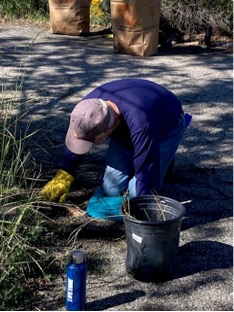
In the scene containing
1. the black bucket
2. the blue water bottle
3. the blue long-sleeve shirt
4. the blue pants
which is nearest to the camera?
the blue water bottle

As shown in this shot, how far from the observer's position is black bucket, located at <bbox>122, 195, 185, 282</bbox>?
13.5ft

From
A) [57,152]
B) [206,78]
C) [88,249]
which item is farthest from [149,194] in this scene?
[206,78]

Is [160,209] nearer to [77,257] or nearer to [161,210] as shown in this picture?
[161,210]

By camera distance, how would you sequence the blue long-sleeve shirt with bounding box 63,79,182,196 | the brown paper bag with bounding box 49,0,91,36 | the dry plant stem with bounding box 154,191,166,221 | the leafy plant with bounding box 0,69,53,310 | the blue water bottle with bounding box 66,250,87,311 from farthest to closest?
the brown paper bag with bounding box 49,0,91,36 < the blue long-sleeve shirt with bounding box 63,79,182,196 < the dry plant stem with bounding box 154,191,166,221 < the leafy plant with bounding box 0,69,53,310 < the blue water bottle with bounding box 66,250,87,311

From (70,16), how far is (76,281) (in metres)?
7.37

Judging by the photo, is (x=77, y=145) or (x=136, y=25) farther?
(x=136, y=25)

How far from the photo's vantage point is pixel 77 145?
4668 mm

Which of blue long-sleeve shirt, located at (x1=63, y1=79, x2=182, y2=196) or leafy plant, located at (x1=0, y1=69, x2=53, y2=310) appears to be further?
blue long-sleeve shirt, located at (x1=63, y1=79, x2=182, y2=196)

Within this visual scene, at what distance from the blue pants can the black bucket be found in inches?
30.6

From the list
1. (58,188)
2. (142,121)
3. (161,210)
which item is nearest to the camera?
(161,210)

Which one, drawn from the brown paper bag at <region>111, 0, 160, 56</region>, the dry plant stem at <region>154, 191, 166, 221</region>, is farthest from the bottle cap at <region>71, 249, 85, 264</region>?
the brown paper bag at <region>111, 0, 160, 56</region>

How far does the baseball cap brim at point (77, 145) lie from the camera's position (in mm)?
4621

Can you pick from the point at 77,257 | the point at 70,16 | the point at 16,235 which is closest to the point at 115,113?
the point at 16,235

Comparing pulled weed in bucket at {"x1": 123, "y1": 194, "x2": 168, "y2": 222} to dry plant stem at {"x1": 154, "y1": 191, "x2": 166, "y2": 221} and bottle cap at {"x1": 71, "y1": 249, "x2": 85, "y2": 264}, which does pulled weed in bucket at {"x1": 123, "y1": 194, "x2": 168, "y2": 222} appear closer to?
dry plant stem at {"x1": 154, "y1": 191, "x2": 166, "y2": 221}
